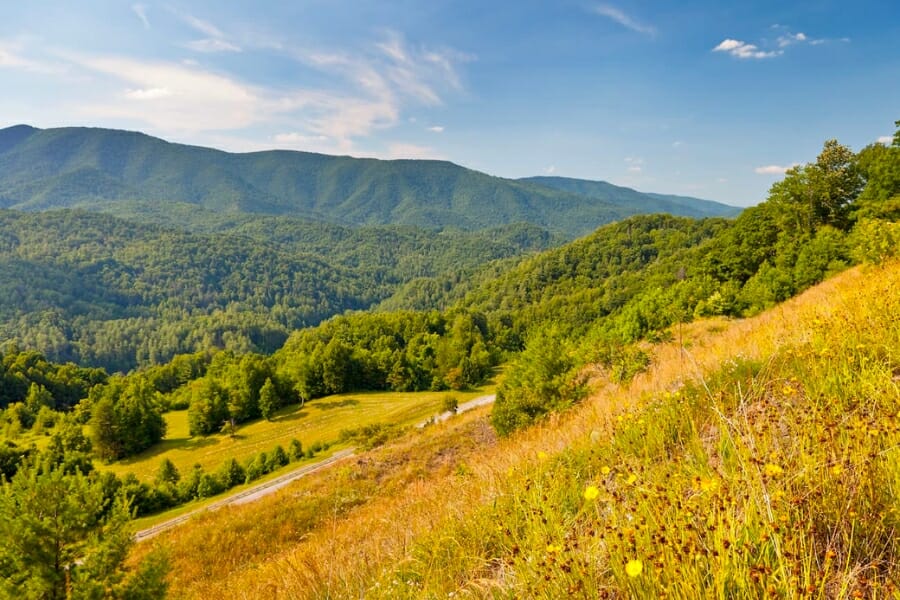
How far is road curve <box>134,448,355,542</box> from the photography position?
86.5ft

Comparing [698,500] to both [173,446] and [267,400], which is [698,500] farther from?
[173,446]

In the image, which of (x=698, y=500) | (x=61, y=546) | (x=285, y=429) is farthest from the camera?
(x=285, y=429)

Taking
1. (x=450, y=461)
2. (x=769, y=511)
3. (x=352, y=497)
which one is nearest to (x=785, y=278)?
(x=450, y=461)

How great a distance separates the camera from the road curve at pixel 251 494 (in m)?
26.4

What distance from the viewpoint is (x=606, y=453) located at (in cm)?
405

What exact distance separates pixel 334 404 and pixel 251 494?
1258 inches

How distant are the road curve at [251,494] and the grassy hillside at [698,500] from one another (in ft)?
83.7

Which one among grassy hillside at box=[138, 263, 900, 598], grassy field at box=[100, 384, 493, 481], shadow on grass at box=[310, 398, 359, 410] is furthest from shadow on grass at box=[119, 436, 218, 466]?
grassy hillside at box=[138, 263, 900, 598]

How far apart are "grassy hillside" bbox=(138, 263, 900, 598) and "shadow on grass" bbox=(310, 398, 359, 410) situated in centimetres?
5885

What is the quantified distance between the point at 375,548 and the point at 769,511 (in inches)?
132

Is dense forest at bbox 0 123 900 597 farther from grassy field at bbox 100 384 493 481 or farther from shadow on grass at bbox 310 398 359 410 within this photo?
shadow on grass at bbox 310 398 359 410

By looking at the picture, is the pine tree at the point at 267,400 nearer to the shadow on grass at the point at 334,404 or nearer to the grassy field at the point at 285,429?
the grassy field at the point at 285,429

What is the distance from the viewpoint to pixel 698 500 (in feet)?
7.95

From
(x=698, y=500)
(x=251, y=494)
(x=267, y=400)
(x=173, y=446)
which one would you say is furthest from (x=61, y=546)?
(x=173, y=446)
